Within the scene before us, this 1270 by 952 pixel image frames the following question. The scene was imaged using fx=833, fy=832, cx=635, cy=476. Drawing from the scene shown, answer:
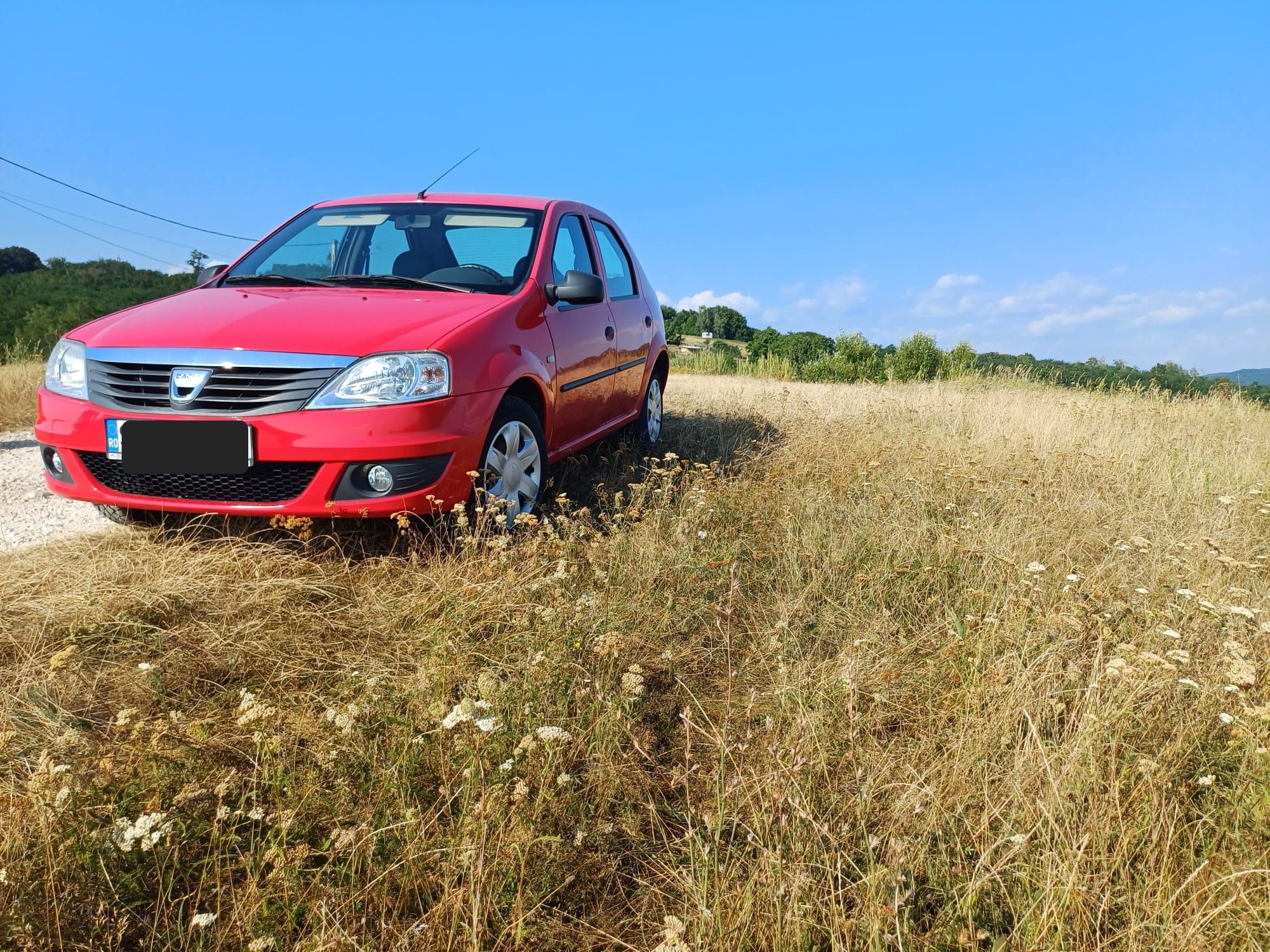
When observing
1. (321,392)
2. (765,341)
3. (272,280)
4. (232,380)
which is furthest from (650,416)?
(765,341)

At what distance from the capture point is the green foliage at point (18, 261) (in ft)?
172

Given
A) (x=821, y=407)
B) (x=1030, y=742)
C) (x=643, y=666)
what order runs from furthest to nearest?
(x=821, y=407) < (x=643, y=666) < (x=1030, y=742)

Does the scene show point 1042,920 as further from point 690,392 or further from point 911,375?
point 911,375

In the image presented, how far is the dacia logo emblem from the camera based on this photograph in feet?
11.0

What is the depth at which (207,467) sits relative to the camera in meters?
3.35

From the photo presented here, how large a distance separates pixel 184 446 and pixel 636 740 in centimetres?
225

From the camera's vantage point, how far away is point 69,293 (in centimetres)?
5019

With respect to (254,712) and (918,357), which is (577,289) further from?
(918,357)

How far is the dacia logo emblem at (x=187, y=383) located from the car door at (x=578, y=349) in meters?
1.69

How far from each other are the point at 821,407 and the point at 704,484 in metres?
4.66

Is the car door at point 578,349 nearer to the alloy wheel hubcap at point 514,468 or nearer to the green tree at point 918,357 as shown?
the alloy wheel hubcap at point 514,468

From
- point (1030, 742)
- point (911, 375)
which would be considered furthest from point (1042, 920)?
point (911, 375)

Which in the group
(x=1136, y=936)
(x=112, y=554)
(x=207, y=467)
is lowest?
(x=1136, y=936)

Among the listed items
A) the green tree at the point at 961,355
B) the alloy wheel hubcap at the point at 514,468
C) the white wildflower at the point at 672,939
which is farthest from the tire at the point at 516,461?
the green tree at the point at 961,355
